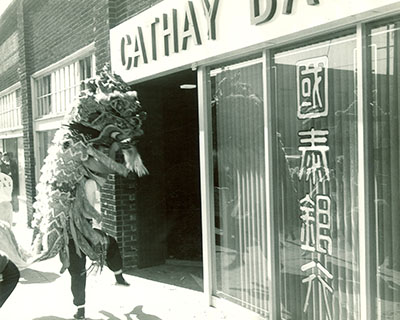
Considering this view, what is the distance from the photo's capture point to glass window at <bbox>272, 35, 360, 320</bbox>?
3523mm

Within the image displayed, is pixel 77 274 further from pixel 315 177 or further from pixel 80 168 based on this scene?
pixel 315 177

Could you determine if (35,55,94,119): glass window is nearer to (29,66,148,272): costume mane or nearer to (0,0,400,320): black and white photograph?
(0,0,400,320): black and white photograph

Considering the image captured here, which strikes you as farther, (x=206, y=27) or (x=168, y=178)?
(x=168, y=178)

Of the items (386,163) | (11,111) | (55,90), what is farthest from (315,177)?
(11,111)

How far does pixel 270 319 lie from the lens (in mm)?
4281

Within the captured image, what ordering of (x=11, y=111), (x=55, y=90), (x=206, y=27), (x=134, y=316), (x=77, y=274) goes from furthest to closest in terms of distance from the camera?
(x=11, y=111), (x=55, y=90), (x=134, y=316), (x=77, y=274), (x=206, y=27)

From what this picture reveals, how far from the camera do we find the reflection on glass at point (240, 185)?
4.39 metres

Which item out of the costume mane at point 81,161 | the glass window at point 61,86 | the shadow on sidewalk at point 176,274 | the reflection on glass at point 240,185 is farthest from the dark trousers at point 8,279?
the glass window at point 61,86

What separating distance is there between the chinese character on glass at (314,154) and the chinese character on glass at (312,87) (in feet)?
0.50

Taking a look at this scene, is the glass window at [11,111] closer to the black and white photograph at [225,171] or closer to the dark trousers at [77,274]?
the black and white photograph at [225,171]

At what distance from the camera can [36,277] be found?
6.51m

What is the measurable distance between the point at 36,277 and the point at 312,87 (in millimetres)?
4754

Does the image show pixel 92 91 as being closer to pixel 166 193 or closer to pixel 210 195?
pixel 210 195

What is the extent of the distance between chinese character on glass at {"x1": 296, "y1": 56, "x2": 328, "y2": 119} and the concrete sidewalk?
7.36 feet
